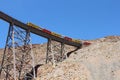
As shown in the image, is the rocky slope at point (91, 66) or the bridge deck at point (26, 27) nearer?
the rocky slope at point (91, 66)

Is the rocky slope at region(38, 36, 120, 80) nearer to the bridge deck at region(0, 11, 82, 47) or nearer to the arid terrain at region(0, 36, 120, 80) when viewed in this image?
the arid terrain at region(0, 36, 120, 80)

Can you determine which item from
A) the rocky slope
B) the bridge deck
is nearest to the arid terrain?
the rocky slope

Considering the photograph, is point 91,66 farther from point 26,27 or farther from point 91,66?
point 26,27

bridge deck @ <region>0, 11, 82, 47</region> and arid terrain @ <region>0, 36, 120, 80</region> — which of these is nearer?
arid terrain @ <region>0, 36, 120, 80</region>

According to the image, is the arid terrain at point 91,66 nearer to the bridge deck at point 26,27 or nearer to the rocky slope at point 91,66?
the rocky slope at point 91,66

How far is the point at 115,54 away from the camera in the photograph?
155 feet

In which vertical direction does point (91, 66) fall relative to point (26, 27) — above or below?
below

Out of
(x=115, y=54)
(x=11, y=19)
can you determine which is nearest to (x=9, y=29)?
(x=11, y=19)

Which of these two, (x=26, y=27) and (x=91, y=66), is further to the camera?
(x=26, y=27)

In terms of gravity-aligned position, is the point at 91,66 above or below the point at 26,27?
below

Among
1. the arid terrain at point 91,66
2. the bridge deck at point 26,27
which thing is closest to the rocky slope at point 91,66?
the arid terrain at point 91,66

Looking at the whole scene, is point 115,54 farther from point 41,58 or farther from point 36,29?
point 41,58

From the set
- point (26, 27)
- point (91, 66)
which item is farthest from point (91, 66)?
point (26, 27)

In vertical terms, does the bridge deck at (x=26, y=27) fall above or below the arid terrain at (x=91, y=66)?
above
